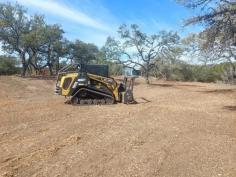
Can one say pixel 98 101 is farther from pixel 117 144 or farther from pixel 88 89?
pixel 117 144

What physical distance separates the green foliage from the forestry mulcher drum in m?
30.9

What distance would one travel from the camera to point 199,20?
13.4 m

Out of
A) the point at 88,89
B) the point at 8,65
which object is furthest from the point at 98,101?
the point at 8,65

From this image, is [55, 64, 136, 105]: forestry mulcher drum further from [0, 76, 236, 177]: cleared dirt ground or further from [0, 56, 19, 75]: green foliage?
[0, 56, 19, 75]: green foliage

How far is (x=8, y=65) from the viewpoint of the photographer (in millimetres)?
46281

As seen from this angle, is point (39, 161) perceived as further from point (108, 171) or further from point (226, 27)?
point (226, 27)

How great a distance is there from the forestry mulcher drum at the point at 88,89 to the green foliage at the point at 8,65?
30856mm

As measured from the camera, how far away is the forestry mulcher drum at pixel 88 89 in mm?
15555

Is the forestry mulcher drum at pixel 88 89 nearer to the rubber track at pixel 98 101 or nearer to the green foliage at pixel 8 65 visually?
the rubber track at pixel 98 101

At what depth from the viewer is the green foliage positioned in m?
44.9

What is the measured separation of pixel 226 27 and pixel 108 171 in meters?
8.89

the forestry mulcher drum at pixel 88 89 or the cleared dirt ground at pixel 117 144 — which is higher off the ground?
the forestry mulcher drum at pixel 88 89

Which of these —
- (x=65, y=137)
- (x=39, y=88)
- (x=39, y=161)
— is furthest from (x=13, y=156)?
(x=39, y=88)

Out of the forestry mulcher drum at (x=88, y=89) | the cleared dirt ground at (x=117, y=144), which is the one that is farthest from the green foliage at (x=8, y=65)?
the cleared dirt ground at (x=117, y=144)
